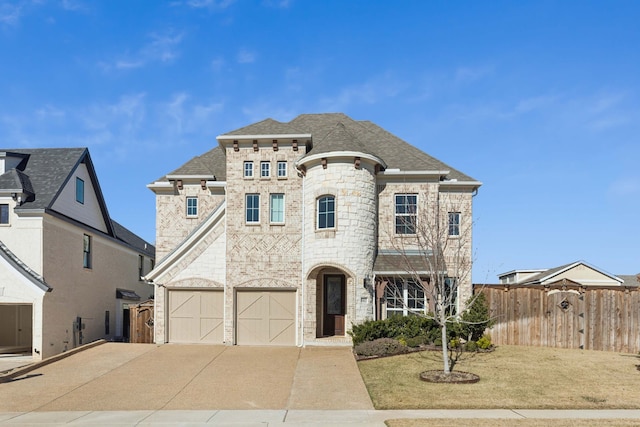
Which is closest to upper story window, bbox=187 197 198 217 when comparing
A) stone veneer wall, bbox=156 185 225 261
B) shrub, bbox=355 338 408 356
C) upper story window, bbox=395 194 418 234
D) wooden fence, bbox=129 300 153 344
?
stone veneer wall, bbox=156 185 225 261

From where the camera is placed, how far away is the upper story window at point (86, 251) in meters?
24.9

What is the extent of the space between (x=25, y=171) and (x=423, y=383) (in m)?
19.9

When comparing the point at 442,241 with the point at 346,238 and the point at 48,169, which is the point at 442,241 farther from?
the point at 48,169

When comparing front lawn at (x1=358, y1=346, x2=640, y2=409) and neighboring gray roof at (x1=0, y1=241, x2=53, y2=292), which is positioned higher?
neighboring gray roof at (x1=0, y1=241, x2=53, y2=292)

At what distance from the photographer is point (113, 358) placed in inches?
748

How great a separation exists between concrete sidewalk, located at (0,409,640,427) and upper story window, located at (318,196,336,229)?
1036 cm

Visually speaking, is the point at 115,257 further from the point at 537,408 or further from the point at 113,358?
the point at 537,408

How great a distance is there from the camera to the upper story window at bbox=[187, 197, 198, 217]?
25.4 m

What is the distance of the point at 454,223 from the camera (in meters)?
22.7

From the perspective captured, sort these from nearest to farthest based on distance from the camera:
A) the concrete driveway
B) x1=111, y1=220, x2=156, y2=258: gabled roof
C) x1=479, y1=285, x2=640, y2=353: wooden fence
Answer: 1. the concrete driveway
2. x1=479, y1=285, x2=640, y2=353: wooden fence
3. x1=111, y1=220, x2=156, y2=258: gabled roof

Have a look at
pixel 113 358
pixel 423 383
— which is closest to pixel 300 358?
pixel 423 383

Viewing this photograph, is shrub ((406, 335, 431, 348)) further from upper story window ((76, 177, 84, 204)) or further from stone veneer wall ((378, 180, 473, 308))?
upper story window ((76, 177, 84, 204))

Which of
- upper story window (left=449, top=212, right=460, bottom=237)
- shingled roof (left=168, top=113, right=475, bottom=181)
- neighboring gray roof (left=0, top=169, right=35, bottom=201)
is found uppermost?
shingled roof (left=168, top=113, right=475, bottom=181)

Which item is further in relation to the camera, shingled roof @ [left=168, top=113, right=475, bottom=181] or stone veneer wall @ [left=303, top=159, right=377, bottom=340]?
shingled roof @ [left=168, top=113, right=475, bottom=181]
